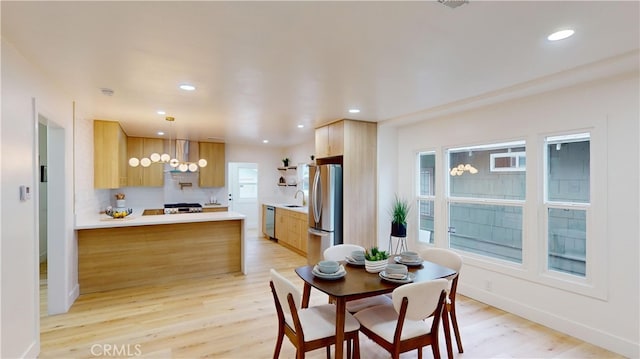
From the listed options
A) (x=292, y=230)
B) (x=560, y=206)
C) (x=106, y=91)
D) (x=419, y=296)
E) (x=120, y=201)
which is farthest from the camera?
(x=292, y=230)

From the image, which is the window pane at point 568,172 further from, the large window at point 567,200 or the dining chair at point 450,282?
the dining chair at point 450,282

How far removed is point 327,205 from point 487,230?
222cm

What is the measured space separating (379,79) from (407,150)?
222 cm

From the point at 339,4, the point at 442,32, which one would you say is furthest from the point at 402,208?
the point at 339,4

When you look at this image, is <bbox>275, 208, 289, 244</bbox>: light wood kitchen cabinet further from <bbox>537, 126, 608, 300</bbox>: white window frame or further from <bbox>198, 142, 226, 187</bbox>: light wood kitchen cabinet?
<bbox>537, 126, 608, 300</bbox>: white window frame

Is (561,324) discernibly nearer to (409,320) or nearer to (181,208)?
(409,320)

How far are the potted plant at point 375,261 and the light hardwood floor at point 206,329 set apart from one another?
2.48 ft

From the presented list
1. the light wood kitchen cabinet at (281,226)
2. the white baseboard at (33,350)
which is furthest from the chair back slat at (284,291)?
the light wood kitchen cabinet at (281,226)

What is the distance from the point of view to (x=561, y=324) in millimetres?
3055

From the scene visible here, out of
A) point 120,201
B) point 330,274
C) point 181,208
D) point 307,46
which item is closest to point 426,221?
point 330,274

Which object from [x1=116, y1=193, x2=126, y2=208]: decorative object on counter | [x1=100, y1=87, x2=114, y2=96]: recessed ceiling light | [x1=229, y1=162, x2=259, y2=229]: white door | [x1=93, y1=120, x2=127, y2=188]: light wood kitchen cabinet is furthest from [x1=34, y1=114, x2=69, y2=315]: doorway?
[x1=229, y1=162, x2=259, y2=229]: white door

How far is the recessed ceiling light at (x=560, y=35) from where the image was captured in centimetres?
198

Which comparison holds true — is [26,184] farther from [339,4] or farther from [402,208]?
[402,208]

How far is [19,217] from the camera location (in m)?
2.31
